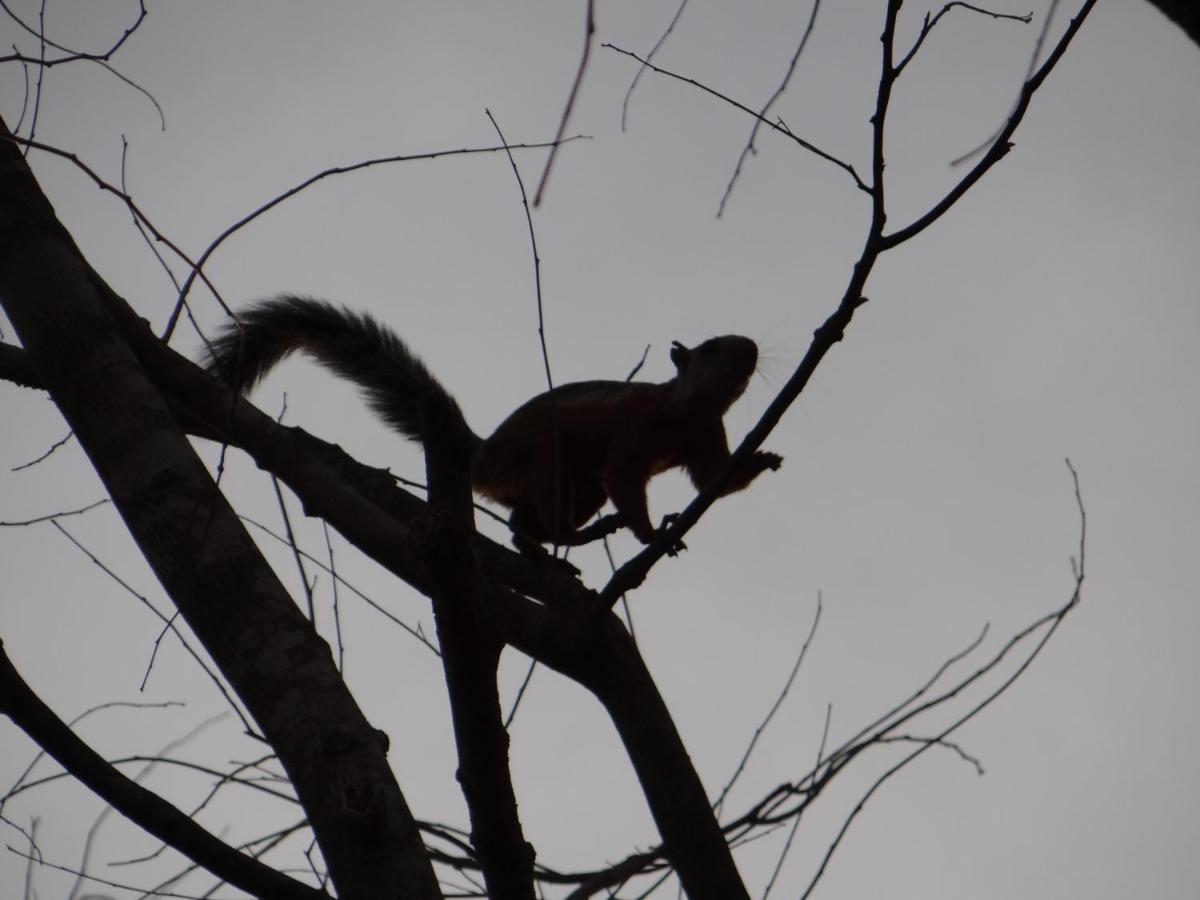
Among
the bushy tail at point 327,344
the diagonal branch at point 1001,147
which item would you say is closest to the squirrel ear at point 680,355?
the bushy tail at point 327,344

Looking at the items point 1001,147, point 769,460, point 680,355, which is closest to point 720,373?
point 680,355

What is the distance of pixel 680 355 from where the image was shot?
5.90 metres

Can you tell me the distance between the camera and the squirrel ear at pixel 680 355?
5840 millimetres

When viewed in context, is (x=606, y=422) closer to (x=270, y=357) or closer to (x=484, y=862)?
(x=270, y=357)

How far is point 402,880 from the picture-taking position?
181 centimetres

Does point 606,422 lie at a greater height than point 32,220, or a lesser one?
greater

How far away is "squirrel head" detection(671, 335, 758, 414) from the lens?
218 inches

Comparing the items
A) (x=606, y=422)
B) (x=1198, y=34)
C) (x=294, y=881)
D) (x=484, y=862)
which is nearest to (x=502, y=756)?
(x=484, y=862)

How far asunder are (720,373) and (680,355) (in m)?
0.40

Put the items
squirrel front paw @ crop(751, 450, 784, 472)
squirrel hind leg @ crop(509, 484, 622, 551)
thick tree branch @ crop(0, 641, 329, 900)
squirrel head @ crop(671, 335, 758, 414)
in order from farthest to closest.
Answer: squirrel head @ crop(671, 335, 758, 414) → squirrel hind leg @ crop(509, 484, 622, 551) → squirrel front paw @ crop(751, 450, 784, 472) → thick tree branch @ crop(0, 641, 329, 900)

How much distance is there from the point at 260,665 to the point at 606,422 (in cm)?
367

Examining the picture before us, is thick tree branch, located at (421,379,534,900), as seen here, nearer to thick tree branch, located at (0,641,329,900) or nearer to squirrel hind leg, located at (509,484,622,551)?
thick tree branch, located at (0,641,329,900)

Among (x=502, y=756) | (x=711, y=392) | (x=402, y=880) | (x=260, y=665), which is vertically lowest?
(x=402, y=880)

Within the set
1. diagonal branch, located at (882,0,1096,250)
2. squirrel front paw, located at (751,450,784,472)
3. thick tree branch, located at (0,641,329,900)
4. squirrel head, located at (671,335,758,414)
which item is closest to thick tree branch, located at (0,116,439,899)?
thick tree branch, located at (0,641,329,900)
